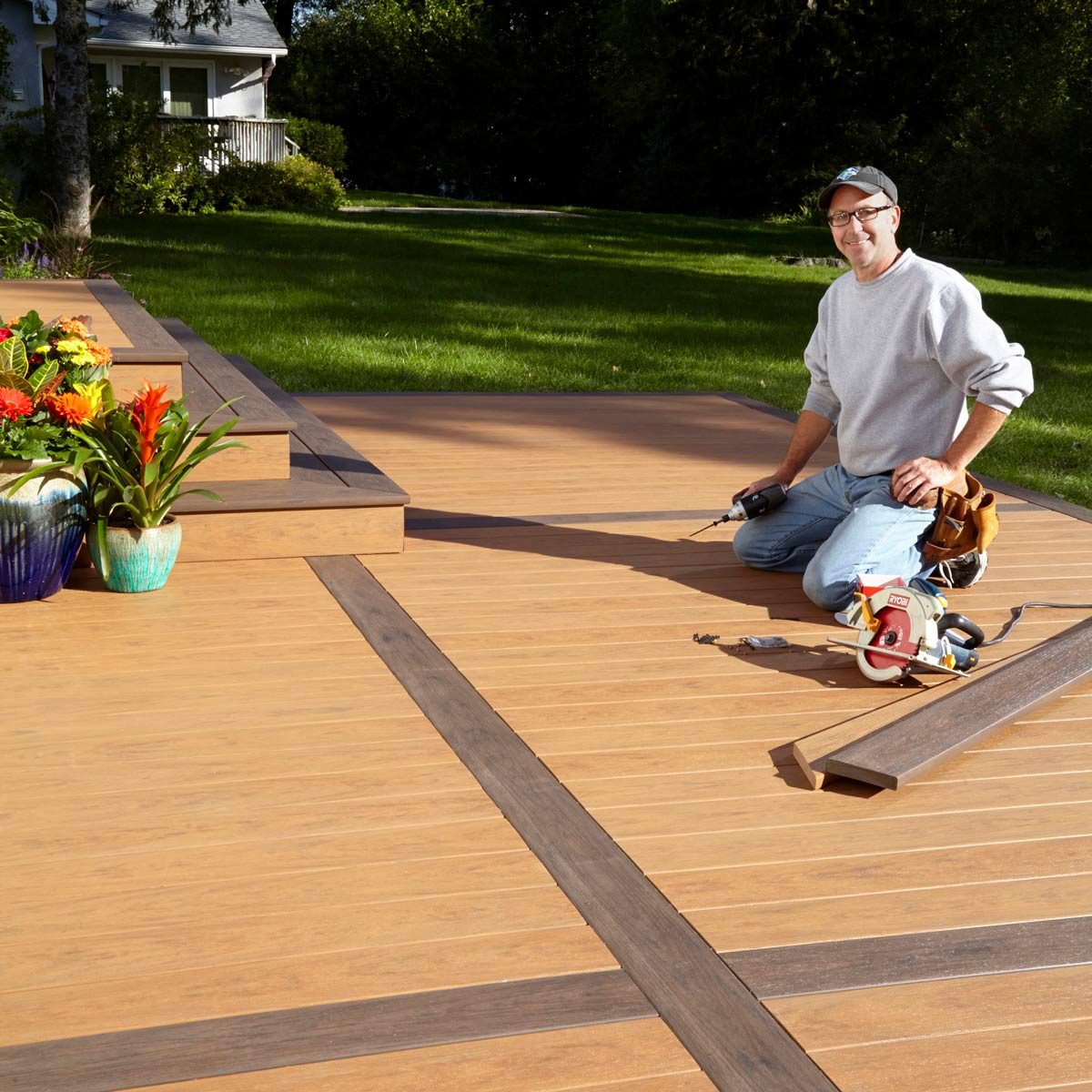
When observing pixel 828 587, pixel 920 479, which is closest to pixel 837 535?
pixel 828 587

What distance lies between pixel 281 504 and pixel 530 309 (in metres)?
6.26

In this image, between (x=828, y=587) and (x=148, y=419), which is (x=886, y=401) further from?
(x=148, y=419)

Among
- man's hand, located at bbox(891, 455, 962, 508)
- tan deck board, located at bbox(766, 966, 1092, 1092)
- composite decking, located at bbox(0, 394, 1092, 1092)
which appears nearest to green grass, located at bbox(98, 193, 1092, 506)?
man's hand, located at bbox(891, 455, 962, 508)

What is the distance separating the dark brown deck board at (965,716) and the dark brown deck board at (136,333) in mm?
2828

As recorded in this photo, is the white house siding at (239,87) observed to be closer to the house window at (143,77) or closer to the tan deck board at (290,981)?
the house window at (143,77)

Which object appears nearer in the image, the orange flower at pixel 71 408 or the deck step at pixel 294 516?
the orange flower at pixel 71 408

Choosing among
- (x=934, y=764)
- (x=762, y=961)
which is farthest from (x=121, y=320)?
(x=762, y=961)

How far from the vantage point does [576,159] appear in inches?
1093

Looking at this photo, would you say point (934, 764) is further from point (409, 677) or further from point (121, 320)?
point (121, 320)

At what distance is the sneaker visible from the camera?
379 cm

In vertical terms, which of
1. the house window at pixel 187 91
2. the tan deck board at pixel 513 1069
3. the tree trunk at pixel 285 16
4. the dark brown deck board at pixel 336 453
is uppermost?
the tree trunk at pixel 285 16

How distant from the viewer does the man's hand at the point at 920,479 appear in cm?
346

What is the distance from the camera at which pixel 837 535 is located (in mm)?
3588

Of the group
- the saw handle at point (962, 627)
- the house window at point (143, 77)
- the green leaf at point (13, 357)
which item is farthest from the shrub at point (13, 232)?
the house window at point (143, 77)
